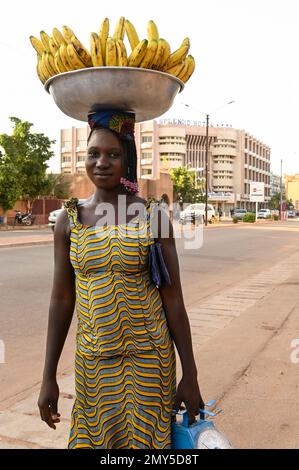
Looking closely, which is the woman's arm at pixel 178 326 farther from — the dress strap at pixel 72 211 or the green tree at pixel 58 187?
the green tree at pixel 58 187

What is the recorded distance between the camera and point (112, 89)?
1.96 meters

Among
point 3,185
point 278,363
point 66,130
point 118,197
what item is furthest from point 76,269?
point 66,130

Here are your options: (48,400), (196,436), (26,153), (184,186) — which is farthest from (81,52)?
(184,186)

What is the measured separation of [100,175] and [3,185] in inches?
1106

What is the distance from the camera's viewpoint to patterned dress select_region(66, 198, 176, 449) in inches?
75.3

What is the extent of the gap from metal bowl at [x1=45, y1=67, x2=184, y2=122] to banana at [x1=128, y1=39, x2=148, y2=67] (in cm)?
5

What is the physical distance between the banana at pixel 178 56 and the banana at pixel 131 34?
0.48 ft

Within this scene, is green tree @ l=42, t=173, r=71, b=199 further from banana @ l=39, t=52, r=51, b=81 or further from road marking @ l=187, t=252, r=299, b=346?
banana @ l=39, t=52, r=51, b=81

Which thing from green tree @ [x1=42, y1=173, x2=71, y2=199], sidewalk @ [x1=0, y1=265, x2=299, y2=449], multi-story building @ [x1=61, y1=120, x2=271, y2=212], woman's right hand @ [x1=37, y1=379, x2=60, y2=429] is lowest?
sidewalk @ [x1=0, y1=265, x2=299, y2=449]

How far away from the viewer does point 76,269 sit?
1985 mm

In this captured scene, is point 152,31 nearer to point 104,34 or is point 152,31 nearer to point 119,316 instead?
point 104,34

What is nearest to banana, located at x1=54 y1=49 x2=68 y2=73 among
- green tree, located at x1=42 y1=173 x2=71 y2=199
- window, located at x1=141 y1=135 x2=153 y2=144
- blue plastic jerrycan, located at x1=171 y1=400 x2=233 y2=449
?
blue plastic jerrycan, located at x1=171 y1=400 x2=233 y2=449

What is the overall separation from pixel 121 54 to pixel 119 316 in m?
0.94

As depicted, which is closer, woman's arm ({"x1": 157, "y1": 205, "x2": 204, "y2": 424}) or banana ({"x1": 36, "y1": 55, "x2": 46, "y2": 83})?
woman's arm ({"x1": 157, "y1": 205, "x2": 204, "y2": 424})
